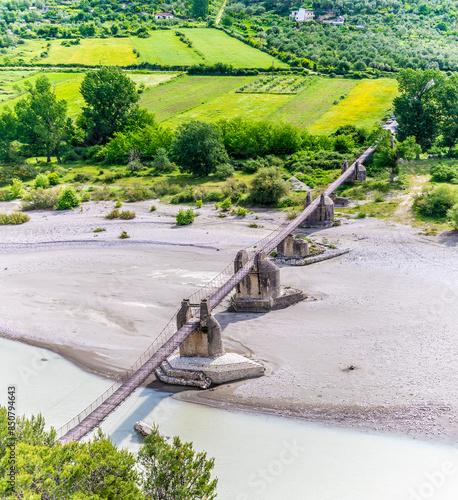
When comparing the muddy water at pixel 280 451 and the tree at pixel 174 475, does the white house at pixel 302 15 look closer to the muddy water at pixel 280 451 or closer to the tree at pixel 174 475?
the muddy water at pixel 280 451

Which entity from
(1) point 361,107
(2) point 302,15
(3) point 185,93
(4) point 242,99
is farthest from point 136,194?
(2) point 302,15

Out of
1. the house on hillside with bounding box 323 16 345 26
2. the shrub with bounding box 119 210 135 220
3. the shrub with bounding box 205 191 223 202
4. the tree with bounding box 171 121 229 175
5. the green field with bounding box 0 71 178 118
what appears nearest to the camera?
the shrub with bounding box 119 210 135 220

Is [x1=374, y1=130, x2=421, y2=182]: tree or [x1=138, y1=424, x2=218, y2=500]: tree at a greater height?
[x1=374, y1=130, x2=421, y2=182]: tree

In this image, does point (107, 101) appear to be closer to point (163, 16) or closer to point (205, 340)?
point (205, 340)

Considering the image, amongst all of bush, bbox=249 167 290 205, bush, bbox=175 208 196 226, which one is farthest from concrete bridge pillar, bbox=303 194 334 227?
bush, bbox=175 208 196 226

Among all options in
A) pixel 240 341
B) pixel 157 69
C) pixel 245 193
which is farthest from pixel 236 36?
pixel 240 341

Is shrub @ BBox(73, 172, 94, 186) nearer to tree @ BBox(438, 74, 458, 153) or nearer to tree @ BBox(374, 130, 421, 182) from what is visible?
tree @ BBox(374, 130, 421, 182)

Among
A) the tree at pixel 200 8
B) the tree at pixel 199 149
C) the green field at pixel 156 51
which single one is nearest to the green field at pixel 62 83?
the green field at pixel 156 51
